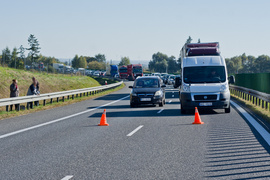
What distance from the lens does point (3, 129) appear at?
38.9 feet

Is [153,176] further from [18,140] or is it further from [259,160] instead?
[18,140]

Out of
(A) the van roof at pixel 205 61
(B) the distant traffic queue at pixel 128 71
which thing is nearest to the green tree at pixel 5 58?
(B) the distant traffic queue at pixel 128 71

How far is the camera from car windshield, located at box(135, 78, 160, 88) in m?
20.9

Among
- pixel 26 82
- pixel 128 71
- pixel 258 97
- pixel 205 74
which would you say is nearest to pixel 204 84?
pixel 205 74

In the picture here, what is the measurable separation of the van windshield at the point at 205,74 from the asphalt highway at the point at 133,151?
148 inches

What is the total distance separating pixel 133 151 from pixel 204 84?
29.1 feet

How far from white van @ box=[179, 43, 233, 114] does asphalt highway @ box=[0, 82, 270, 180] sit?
9.11 feet

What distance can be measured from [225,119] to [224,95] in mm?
2024

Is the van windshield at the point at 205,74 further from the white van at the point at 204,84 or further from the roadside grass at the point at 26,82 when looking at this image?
the roadside grass at the point at 26,82

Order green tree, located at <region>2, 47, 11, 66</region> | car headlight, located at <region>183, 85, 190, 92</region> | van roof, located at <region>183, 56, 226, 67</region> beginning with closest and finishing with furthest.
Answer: car headlight, located at <region>183, 85, 190, 92</region> → van roof, located at <region>183, 56, 226, 67</region> → green tree, located at <region>2, 47, 11, 66</region>

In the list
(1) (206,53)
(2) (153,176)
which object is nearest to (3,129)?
(2) (153,176)

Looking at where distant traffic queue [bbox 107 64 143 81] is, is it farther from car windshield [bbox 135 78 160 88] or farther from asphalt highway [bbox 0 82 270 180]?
asphalt highway [bbox 0 82 270 180]

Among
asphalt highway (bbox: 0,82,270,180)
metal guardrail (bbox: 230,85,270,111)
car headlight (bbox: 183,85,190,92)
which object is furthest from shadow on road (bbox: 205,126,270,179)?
metal guardrail (bbox: 230,85,270,111)

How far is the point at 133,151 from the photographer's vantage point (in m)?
8.15
